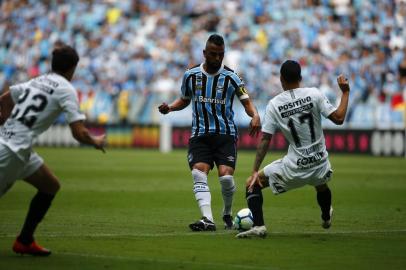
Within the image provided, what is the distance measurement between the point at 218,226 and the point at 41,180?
11.8ft

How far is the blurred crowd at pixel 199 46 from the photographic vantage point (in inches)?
1232

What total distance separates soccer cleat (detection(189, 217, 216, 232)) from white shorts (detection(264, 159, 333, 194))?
3.61 feet

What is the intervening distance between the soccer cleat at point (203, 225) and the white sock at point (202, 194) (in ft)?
0.21

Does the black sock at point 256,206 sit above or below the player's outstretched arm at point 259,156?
below

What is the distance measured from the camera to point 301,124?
10.7m

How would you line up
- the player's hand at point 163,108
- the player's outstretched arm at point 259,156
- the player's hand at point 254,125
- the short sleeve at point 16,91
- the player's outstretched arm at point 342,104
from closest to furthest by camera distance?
the short sleeve at point 16,91
the player's outstretched arm at point 342,104
the player's outstretched arm at point 259,156
the player's hand at point 254,125
the player's hand at point 163,108

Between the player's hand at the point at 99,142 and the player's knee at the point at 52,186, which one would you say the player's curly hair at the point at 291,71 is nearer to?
the player's hand at the point at 99,142

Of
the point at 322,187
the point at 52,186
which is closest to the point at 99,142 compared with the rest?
the point at 52,186

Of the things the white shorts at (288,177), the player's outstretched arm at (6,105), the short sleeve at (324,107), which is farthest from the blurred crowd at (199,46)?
the player's outstretched arm at (6,105)

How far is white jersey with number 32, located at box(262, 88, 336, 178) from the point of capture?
1068cm

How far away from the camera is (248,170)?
24641 mm

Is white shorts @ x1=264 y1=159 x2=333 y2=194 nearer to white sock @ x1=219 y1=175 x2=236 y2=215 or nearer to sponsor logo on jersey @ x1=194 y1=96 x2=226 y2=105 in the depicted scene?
white sock @ x1=219 y1=175 x2=236 y2=215

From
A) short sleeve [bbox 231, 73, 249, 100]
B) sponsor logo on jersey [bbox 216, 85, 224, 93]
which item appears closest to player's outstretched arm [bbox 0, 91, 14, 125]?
sponsor logo on jersey [bbox 216, 85, 224, 93]

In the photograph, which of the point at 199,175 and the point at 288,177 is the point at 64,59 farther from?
the point at 199,175
